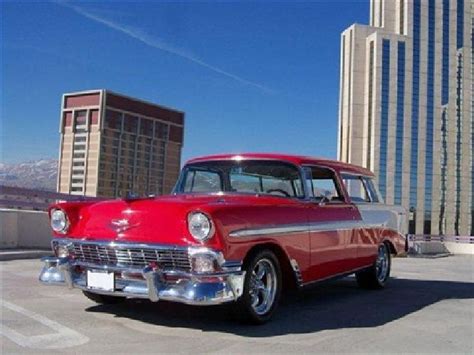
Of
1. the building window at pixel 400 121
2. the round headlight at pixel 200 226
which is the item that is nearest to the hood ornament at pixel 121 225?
the round headlight at pixel 200 226

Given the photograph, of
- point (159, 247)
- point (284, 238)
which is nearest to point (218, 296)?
point (159, 247)

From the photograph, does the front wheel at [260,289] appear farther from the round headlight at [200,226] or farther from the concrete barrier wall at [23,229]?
the concrete barrier wall at [23,229]

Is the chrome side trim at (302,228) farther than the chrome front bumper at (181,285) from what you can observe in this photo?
Yes

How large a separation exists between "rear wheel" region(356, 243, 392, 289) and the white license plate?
4212 mm

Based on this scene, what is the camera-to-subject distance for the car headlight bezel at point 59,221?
6.11 m

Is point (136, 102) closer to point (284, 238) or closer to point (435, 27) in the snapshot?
point (435, 27)

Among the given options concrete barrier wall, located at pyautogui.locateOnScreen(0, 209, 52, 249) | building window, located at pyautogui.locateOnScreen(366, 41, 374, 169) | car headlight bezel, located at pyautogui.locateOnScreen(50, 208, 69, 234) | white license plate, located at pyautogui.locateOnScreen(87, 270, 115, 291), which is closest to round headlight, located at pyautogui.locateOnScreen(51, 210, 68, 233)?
car headlight bezel, located at pyautogui.locateOnScreen(50, 208, 69, 234)

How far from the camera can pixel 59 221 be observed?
617 cm

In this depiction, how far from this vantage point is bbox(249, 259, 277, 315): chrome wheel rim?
561cm

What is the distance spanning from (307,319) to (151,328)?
5.20 ft

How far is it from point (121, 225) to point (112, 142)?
7420cm

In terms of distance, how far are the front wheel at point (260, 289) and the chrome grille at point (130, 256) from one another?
0.61 m

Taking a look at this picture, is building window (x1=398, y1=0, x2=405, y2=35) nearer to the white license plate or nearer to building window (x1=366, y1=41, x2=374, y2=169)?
building window (x1=366, y1=41, x2=374, y2=169)

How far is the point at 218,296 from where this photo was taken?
16.6 ft
